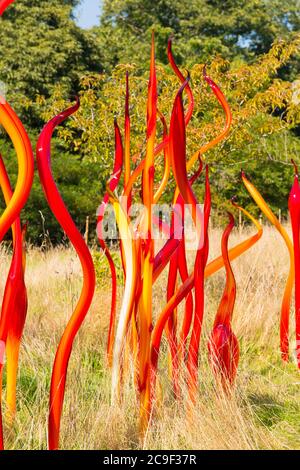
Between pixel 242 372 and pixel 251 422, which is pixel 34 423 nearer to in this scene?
pixel 251 422

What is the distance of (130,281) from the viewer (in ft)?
7.42

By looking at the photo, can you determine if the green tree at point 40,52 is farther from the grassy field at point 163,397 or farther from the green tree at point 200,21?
the grassy field at point 163,397

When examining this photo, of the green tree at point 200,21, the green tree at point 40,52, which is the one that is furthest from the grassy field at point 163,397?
the green tree at point 200,21

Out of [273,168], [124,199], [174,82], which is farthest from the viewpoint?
[273,168]

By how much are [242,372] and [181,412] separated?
0.83 metres

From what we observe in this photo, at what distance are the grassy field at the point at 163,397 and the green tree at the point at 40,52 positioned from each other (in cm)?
1187

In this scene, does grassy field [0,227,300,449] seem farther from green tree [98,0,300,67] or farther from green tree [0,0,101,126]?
green tree [98,0,300,67]

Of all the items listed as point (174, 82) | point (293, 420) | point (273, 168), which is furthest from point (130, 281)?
point (273, 168)

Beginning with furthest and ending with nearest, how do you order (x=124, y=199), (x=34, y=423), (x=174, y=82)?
(x=174, y=82)
(x=124, y=199)
(x=34, y=423)

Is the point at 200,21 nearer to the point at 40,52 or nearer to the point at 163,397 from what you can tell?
the point at 40,52

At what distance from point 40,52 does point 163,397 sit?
15101 mm

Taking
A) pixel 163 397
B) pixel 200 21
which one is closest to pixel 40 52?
pixel 200 21

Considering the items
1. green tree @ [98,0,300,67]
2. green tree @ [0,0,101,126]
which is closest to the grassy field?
green tree @ [0,0,101,126]

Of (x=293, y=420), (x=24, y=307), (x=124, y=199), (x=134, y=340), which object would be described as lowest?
(x=293, y=420)
